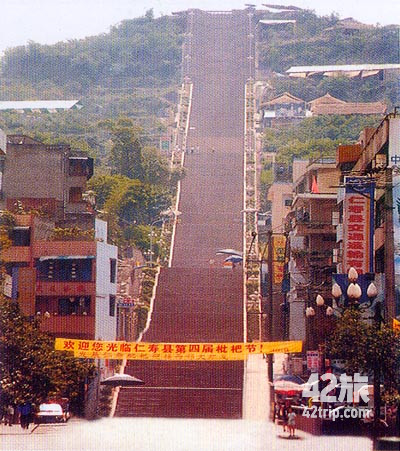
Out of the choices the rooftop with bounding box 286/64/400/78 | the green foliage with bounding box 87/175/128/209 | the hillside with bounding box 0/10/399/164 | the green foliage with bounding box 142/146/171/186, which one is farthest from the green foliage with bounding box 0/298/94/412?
the rooftop with bounding box 286/64/400/78

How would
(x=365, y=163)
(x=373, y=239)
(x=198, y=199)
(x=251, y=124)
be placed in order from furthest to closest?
(x=251, y=124)
(x=198, y=199)
(x=365, y=163)
(x=373, y=239)

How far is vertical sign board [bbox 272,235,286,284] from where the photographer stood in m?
19.8

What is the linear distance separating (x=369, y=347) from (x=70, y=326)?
12.8 ft

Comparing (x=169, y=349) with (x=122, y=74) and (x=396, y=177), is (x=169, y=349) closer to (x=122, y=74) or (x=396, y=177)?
(x=396, y=177)

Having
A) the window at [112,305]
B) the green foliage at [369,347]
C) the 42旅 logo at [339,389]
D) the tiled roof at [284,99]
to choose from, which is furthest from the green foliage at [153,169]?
the green foliage at [369,347]

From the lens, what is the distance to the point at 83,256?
19.1 metres

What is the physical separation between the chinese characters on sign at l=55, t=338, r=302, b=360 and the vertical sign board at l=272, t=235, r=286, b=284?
1.75 metres

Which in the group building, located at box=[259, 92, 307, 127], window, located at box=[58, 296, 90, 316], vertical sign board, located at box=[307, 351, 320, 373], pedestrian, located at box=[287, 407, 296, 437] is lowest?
pedestrian, located at box=[287, 407, 296, 437]

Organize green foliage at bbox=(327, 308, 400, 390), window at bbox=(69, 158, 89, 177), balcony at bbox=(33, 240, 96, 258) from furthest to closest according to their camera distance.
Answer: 1. window at bbox=(69, 158, 89, 177)
2. balcony at bbox=(33, 240, 96, 258)
3. green foliage at bbox=(327, 308, 400, 390)

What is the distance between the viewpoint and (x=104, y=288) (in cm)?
1916

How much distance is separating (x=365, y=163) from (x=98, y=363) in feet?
15.1

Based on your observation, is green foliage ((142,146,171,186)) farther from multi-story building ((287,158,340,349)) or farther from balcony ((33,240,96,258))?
balcony ((33,240,96,258))

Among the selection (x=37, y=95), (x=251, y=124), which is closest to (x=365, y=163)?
(x=37, y=95)

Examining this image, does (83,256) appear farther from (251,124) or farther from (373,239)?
(251,124)
